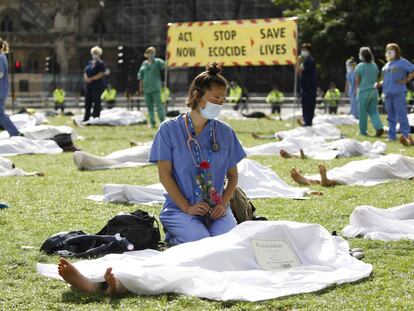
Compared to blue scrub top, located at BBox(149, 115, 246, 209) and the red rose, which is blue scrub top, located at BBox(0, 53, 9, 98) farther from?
the red rose

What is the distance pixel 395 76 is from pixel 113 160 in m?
6.66

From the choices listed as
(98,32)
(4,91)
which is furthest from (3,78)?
(98,32)

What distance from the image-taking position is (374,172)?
12.7 metres

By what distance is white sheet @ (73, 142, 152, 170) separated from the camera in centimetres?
1470

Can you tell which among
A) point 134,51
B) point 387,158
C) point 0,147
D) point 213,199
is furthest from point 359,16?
point 213,199

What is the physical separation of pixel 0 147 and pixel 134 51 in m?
40.3

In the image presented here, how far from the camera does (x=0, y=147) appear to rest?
57.6 feet

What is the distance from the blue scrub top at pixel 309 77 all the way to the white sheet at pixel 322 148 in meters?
4.56

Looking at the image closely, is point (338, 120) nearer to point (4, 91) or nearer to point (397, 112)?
point (397, 112)

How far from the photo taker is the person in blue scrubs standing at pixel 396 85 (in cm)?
1898

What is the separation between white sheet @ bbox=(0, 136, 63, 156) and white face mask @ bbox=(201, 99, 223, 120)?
1019 cm

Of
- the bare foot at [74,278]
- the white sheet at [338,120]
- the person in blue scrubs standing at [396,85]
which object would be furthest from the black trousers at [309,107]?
the bare foot at [74,278]

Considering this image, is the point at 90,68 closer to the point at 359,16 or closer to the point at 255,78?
the point at 359,16

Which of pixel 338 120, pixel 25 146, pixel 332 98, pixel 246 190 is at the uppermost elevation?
pixel 246 190
